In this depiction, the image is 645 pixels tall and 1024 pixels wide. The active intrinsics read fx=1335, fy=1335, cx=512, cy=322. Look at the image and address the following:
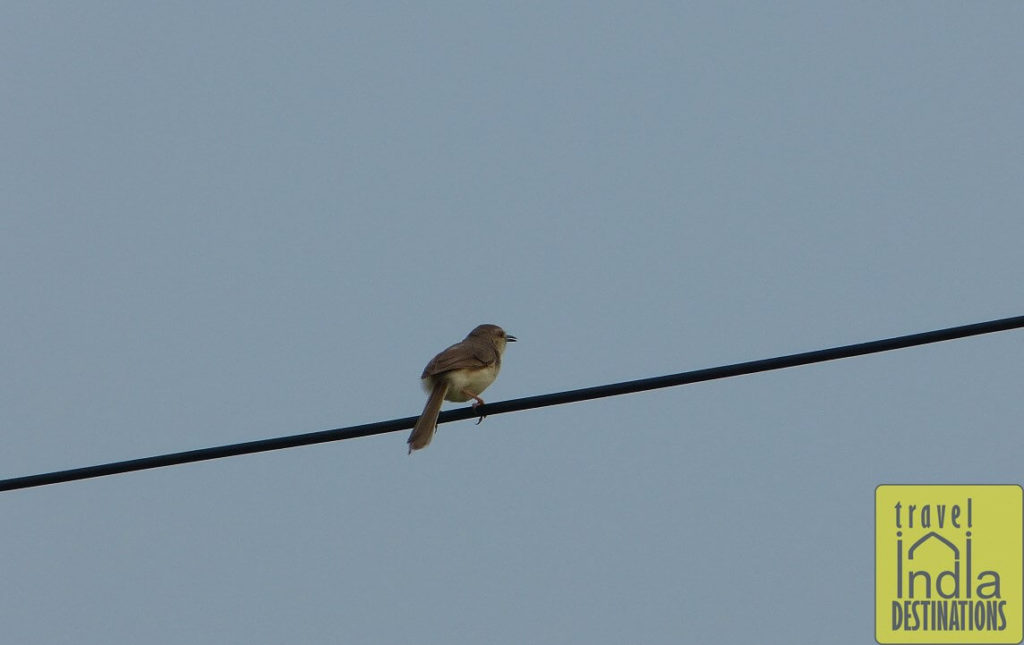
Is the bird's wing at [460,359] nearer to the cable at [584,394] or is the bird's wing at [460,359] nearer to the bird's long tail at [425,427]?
the bird's long tail at [425,427]

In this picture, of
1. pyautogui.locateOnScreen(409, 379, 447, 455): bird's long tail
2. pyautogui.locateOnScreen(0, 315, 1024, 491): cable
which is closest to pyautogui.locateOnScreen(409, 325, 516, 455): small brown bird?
pyautogui.locateOnScreen(409, 379, 447, 455): bird's long tail

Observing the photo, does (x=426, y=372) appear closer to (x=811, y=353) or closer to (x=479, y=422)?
(x=479, y=422)

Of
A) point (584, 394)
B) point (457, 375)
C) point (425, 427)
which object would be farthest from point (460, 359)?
point (584, 394)

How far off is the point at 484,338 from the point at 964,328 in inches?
280

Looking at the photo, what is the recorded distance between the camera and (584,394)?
8734 mm

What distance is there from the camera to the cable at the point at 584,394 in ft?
26.2

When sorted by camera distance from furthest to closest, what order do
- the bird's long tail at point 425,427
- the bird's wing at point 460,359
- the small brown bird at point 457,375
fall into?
1. the bird's wing at point 460,359
2. the small brown bird at point 457,375
3. the bird's long tail at point 425,427

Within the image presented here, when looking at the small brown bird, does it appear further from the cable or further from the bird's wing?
the cable

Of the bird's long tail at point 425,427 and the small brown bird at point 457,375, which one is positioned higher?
the small brown bird at point 457,375

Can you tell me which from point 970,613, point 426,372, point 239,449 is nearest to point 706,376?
point 239,449

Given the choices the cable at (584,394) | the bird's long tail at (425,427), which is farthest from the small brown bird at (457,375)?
the cable at (584,394)

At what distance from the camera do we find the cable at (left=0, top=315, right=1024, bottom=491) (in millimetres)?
7996

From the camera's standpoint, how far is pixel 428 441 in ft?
36.6

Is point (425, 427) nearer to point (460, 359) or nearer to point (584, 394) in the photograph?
point (460, 359)
